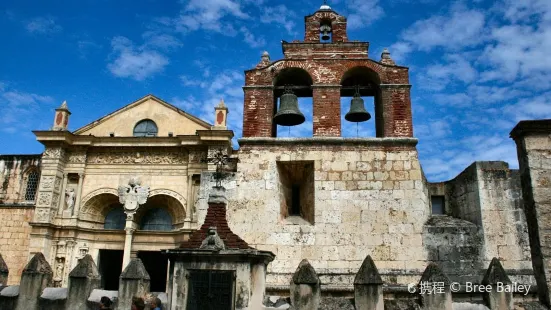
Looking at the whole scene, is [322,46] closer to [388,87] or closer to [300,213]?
[388,87]

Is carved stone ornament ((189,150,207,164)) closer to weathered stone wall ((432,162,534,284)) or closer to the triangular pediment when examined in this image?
the triangular pediment

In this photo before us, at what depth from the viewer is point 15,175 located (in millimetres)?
23688

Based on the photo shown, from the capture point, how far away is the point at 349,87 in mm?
10859

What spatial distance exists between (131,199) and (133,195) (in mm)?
196

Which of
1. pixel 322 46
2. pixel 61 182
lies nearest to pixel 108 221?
pixel 61 182

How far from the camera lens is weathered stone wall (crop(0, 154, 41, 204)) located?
23312mm

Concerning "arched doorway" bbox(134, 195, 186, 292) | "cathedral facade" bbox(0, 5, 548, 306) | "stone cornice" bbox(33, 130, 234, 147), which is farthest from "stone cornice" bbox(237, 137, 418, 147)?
"arched doorway" bbox(134, 195, 186, 292)

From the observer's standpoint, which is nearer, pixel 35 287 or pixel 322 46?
pixel 35 287

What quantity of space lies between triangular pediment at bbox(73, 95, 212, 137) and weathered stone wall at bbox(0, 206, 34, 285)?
481 centimetres

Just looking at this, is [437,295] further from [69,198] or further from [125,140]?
[69,198]

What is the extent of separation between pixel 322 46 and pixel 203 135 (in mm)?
10687

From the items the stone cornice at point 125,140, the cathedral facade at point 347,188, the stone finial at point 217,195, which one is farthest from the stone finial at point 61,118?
the stone finial at point 217,195

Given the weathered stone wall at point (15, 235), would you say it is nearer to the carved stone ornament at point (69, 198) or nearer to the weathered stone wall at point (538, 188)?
the carved stone ornament at point (69, 198)

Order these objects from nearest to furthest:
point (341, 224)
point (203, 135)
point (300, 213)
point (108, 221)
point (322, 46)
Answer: point (341, 224) → point (300, 213) → point (322, 46) → point (203, 135) → point (108, 221)
